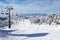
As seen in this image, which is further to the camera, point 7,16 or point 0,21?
point 0,21

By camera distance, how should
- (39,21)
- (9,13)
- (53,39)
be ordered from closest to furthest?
(53,39) < (9,13) < (39,21)

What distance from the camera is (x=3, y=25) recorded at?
2170 centimetres

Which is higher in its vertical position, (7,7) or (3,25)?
(7,7)

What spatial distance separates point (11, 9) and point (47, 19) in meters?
8.53

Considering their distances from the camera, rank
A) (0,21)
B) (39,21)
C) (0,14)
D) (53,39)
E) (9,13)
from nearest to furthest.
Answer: (53,39), (0,14), (9,13), (0,21), (39,21)

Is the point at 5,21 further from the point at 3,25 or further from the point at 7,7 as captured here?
the point at 7,7

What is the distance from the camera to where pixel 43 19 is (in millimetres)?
24938

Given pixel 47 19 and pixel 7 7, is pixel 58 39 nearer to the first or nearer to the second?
pixel 7 7

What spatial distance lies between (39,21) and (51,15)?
8.70 feet

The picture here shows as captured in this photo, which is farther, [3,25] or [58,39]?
[3,25]

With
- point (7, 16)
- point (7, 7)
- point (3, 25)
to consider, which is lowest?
point (3, 25)

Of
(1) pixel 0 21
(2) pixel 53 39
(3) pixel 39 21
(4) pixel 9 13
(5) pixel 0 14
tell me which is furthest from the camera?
(3) pixel 39 21

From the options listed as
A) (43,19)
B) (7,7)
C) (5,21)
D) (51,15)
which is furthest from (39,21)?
(7,7)

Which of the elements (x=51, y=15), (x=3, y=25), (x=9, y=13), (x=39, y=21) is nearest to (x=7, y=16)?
(x=9, y=13)
